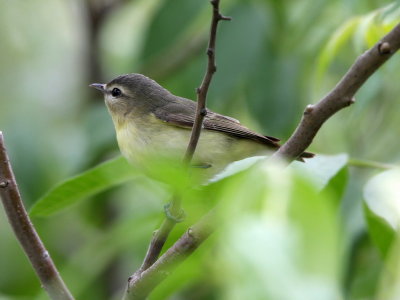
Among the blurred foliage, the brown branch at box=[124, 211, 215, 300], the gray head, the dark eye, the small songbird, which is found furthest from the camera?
the dark eye

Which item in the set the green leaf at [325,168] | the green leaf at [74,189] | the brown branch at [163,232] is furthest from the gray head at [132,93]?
the brown branch at [163,232]

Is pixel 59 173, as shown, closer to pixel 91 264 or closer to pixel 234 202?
pixel 91 264

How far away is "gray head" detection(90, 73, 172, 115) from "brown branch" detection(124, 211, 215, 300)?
7.21 feet

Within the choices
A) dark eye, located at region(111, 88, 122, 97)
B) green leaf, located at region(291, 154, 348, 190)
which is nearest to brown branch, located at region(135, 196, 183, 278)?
green leaf, located at region(291, 154, 348, 190)

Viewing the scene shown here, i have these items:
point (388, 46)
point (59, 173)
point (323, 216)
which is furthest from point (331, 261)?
point (59, 173)

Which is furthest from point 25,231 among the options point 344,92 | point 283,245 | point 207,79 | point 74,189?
point 283,245

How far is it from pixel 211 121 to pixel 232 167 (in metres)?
1.42

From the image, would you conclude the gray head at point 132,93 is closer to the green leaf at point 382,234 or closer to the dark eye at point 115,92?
the dark eye at point 115,92

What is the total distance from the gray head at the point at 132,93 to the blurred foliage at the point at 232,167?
99 mm

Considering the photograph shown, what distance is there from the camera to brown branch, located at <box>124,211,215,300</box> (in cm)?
198

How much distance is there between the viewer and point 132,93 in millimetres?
4758

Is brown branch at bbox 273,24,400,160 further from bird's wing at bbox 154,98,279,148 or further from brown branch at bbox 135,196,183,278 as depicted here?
bird's wing at bbox 154,98,279,148

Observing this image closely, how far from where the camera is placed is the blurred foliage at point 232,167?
3.83ft

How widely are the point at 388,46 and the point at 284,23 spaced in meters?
2.91
